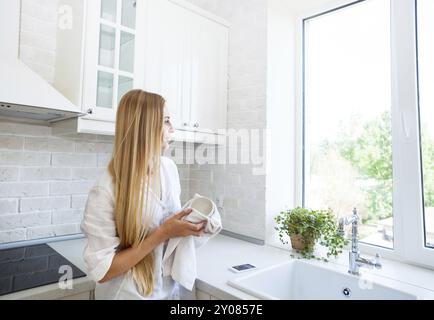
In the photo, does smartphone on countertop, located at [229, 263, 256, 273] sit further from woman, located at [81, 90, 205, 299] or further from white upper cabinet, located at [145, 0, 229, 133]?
white upper cabinet, located at [145, 0, 229, 133]

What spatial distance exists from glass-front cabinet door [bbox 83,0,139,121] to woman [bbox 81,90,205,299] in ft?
1.30

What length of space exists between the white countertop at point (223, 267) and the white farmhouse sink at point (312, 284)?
51 millimetres

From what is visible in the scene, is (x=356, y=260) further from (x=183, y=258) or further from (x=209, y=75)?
(x=209, y=75)

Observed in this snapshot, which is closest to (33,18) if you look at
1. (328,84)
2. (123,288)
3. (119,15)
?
(119,15)

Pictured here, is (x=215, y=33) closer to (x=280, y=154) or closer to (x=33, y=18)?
(x=280, y=154)

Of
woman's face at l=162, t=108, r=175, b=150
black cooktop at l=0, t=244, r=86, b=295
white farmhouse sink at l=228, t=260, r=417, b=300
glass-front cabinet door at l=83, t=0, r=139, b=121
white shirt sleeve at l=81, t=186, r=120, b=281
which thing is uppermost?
glass-front cabinet door at l=83, t=0, r=139, b=121

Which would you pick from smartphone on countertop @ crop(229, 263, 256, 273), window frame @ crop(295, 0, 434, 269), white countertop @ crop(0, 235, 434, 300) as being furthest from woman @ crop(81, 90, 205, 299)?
window frame @ crop(295, 0, 434, 269)

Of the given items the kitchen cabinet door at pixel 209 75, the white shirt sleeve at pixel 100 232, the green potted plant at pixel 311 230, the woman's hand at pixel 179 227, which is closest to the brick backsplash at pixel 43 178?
the kitchen cabinet door at pixel 209 75

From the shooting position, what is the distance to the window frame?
53.6 inches

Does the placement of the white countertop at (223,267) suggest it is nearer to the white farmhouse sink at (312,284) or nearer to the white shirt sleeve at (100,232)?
the white farmhouse sink at (312,284)

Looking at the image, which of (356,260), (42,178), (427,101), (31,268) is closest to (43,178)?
(42,178)

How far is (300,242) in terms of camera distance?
1.52 m

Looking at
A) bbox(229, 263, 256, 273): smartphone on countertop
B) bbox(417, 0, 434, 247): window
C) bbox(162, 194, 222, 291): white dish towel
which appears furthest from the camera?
bbox(417, 0, 434, 247): window
